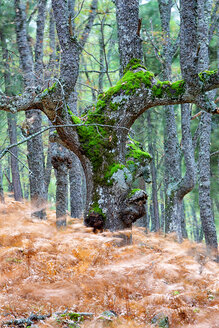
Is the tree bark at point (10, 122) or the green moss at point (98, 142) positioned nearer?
the green moss at point (98, 142)

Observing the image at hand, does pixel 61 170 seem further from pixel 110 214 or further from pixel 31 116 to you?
pixel 110 214

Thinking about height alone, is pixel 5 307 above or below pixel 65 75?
below

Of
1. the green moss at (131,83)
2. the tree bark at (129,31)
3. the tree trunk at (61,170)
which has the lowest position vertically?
the tree trunk at (61,170)

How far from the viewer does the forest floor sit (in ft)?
8.43

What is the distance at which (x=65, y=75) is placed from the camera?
5152 millimetres

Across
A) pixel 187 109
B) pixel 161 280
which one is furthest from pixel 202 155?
pixel 161 280

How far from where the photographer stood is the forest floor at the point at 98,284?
2570 mm

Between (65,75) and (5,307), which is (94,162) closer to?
(65,75)

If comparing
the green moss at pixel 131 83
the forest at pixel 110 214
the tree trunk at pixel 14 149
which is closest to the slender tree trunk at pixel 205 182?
the forest at pixel 110 214

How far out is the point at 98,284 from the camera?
9.86ft

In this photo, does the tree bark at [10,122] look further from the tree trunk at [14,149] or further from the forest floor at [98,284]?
the forest floor at [98,284]

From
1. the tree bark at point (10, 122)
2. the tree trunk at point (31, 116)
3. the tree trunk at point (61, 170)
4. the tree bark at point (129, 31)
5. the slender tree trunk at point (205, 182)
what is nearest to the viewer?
the tree bark at point (129, 31)

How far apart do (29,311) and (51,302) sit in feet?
0.78

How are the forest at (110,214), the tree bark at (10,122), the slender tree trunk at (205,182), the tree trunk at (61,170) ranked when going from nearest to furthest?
the forest at (110,214)
the tree trunk at (61,170)
the slender tree trunk at (205,182)
the tree bark at (10,122)
